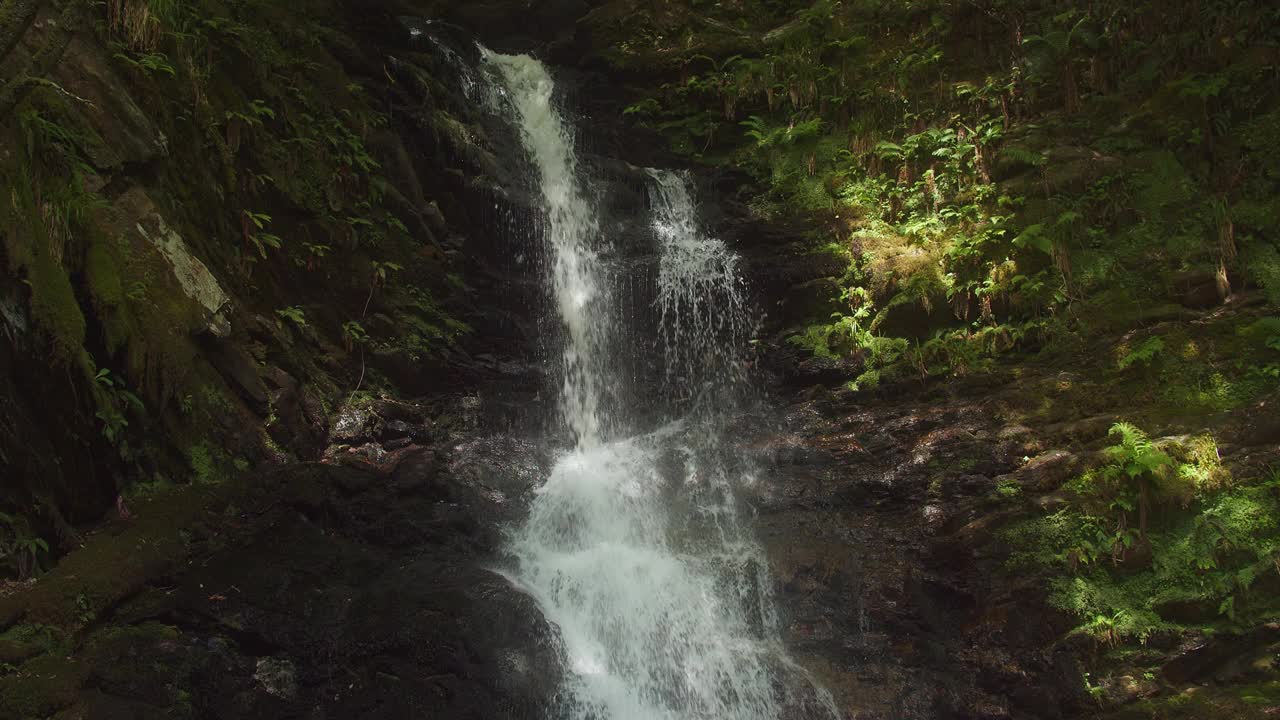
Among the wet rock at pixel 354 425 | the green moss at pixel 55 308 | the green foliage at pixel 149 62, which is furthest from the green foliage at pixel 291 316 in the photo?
the green foliage at pixel 149 62

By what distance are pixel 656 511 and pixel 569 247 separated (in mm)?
5054

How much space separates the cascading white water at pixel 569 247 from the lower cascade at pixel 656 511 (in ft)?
0.08

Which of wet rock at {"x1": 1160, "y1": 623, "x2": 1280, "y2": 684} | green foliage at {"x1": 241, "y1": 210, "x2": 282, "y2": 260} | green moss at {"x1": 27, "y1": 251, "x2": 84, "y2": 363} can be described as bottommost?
wet rock at {"x1": 1160, "y1": 623, "x2": 1280, "y2": 684}

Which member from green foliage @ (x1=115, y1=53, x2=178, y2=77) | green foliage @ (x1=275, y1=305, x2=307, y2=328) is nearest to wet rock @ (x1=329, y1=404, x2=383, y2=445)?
green foliage @ (x1=275, y1=305, x2=307, y2=328)

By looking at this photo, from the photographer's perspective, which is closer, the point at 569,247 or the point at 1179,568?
the point at 1179,568

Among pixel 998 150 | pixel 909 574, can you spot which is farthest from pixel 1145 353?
pixel 998 150

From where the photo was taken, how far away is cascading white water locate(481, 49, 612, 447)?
434 inches

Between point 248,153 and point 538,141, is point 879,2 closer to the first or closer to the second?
point 538,141

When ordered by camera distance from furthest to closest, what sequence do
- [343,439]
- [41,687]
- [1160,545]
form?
[343,439], [1160,545], [41,687]

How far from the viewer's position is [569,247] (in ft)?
39.4

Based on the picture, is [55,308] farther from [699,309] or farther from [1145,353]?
[1145,353]

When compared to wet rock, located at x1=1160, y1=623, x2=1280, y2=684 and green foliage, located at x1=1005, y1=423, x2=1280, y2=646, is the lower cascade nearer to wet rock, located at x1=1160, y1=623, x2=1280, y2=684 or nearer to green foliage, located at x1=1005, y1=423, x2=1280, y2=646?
green foliage, located at x1=1005, y1=423, x2=1280, y2=646

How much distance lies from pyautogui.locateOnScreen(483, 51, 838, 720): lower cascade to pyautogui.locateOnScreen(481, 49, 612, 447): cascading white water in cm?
2

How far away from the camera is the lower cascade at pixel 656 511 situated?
694cm
